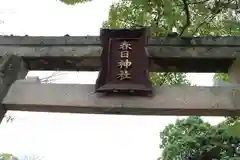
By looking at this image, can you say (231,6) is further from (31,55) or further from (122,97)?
(31,55)

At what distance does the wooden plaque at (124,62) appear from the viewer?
2769 millimetres

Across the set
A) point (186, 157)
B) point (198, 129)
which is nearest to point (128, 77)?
point (186, 157)

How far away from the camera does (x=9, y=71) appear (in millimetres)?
3012

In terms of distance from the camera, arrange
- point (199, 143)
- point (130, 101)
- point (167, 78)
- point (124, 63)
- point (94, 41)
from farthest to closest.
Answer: point (199, 143) → point (167, 78) → point (94, 41) → point (124, 63) → point (130, 101)

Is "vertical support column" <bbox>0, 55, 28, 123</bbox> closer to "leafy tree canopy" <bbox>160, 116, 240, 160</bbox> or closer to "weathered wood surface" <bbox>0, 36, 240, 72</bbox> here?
"weathered wood surface" <bbox>0, 36, 240, 72</bbox>

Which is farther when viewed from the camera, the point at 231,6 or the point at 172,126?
the point at 172,126

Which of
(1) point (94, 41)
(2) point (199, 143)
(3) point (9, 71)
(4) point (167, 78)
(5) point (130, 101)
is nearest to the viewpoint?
(5) point (130, 101)

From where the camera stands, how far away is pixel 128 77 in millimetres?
2803

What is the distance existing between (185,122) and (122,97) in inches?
207

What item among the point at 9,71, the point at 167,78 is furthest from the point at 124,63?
the point at 167,78

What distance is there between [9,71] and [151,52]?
1.32 metres

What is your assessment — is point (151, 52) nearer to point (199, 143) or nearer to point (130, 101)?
point (130, 101)

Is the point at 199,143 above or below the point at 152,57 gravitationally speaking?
below

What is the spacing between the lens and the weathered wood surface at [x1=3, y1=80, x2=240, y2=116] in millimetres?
2717
